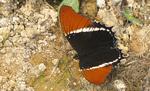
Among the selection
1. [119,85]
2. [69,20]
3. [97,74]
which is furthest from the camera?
[119,85]

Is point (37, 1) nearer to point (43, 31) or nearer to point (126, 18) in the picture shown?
point (43, 31)

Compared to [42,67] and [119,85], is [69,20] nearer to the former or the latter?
[42,67]

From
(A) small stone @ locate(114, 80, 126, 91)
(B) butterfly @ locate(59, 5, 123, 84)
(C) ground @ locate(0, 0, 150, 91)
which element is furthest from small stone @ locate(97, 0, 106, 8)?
(A) small stone @ locate(114, 80, 126, 91)

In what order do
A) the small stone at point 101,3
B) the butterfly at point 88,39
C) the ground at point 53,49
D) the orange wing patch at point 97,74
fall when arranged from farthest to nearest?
the small stone at point 101,3, the ground at point 53,49, the butterfly at point 88,39, the orange wing patch at point 97,74

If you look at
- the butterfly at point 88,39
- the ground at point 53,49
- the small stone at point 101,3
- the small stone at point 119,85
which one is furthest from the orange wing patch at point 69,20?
the small stone at point 119,85

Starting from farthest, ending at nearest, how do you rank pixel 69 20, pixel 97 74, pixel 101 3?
pixel 101 3 → pixel 69 20 → pixel 97 74

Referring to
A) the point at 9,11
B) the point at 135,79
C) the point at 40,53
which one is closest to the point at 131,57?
the point at 135,79

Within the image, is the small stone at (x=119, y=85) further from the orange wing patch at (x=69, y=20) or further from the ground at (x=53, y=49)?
the orange wing patch at (x=69, y=20)

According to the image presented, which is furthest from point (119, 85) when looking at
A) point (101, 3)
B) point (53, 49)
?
point (101, 3)
